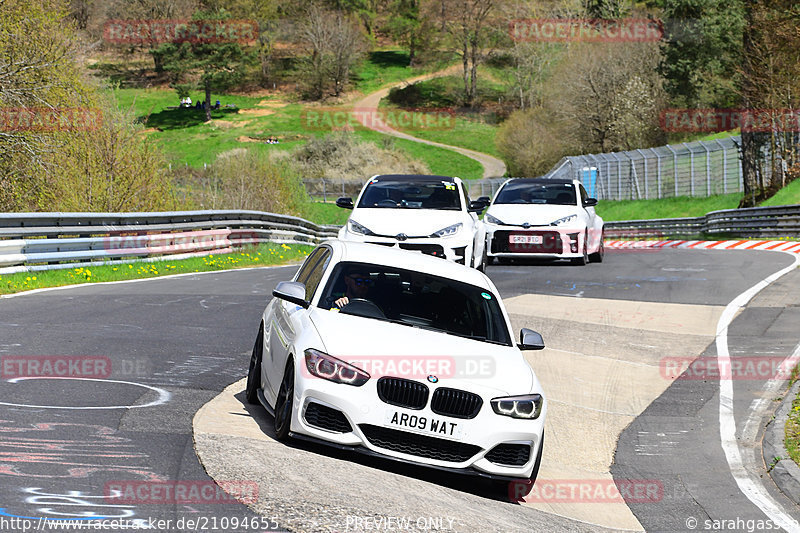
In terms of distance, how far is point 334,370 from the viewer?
22.8ft

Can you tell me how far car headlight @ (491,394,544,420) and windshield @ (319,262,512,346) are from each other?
0.80 meters

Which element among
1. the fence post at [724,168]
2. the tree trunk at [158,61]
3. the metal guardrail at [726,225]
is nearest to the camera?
the metal guardrail at [726,225]

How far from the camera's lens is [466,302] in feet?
27.4

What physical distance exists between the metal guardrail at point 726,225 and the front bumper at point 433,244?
787 inches

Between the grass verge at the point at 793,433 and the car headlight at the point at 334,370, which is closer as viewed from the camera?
the car headlight at the point at 334,370

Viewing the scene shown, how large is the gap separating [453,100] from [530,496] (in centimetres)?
12062

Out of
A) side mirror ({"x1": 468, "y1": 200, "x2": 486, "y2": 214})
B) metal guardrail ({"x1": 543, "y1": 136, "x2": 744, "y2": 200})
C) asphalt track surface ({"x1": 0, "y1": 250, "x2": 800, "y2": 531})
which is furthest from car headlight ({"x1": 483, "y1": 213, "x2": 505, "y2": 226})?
metal guardrail ({"x1": 543, "y1": 136, "x2": 744, "y2": 200})

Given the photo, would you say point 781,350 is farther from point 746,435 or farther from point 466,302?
point 466,302

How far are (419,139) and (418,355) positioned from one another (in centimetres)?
11017

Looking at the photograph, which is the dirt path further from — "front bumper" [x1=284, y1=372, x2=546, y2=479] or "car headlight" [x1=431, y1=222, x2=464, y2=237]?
"front bumper" [x1=284, y1=372, x2=546, y2=479]

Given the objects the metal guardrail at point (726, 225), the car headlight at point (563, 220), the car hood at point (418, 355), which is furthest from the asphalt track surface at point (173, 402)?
the metal guardrail at point (726, 225)

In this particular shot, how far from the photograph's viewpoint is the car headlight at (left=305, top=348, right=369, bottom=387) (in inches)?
272

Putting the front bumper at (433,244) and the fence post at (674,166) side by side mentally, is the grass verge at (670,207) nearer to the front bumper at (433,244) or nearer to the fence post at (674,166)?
the fence post at (674,166)

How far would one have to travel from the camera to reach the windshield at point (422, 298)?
26.6 feet
